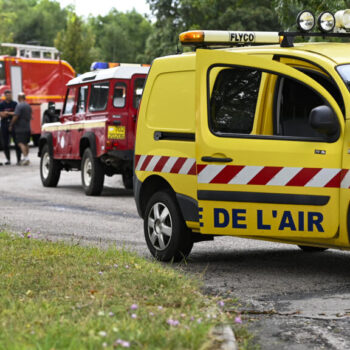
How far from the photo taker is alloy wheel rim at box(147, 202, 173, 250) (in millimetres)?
9086

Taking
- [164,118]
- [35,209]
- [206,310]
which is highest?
[164,118]

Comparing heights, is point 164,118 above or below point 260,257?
above

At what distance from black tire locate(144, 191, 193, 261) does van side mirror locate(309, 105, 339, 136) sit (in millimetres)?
1848

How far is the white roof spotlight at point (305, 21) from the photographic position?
8.52 metres

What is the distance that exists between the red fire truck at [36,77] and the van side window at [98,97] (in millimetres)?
17412

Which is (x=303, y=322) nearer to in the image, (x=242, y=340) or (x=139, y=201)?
(x=242, y=340)

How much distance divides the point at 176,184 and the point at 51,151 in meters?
11.2

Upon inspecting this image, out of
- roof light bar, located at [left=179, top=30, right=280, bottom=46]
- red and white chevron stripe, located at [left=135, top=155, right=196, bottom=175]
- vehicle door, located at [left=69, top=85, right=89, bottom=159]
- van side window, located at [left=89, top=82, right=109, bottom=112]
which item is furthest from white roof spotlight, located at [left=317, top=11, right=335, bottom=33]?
vehicle door, located at [left=69, top=85, right=89, bottom=159]

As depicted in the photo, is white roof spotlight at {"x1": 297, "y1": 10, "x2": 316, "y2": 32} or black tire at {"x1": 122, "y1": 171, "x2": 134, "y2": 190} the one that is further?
black tire at {"x1": 122, "y1": 171, "x2": 134, "y2": 190}

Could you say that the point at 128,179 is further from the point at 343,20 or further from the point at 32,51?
the point at 32,51

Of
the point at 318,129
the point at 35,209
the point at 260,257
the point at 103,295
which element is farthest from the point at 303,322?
the point at 35,209

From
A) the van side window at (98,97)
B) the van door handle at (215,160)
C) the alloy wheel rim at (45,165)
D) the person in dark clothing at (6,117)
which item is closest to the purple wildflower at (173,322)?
the van door handle at (215,160)

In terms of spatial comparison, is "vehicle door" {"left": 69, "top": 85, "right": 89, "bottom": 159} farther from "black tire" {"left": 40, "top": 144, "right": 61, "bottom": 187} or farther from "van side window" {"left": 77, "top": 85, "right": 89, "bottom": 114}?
"black tire" {"left": 40, "top": 144, "right": 61, "bottom": 187}

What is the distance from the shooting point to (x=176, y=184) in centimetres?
894
